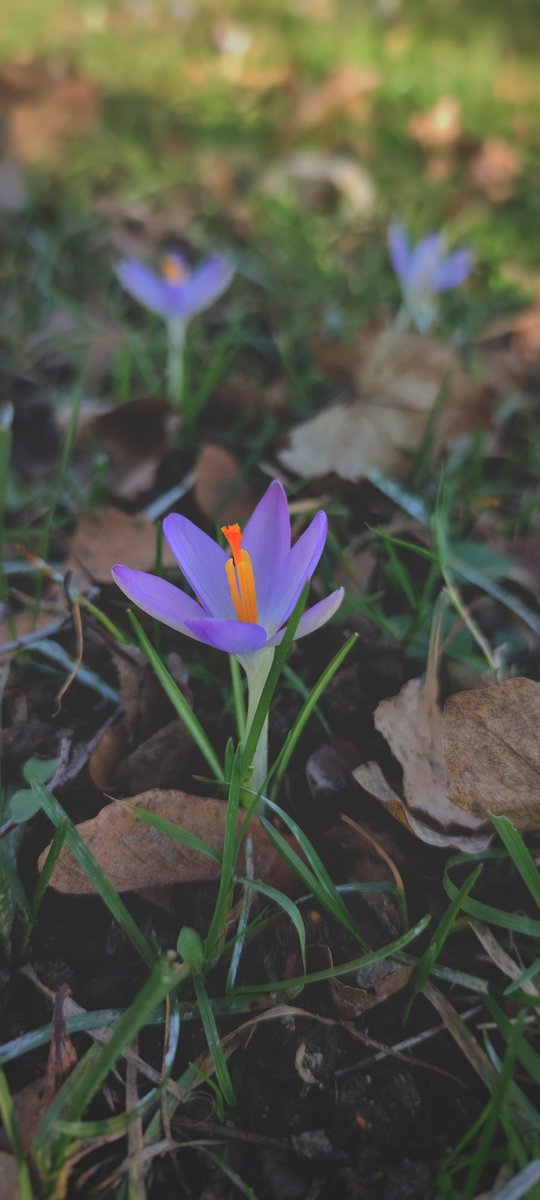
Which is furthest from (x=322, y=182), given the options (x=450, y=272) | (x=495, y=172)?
(x=450, y=272)

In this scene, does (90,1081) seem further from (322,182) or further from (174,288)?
(322,182)

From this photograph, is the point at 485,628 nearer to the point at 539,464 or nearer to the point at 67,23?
the point at 539,464

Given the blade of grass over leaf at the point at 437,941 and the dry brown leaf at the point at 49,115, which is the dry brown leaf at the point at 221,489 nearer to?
the blade of grass over leaf at the point at 437,941

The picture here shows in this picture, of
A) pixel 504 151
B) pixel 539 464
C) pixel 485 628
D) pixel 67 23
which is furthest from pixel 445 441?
pixel 67 23

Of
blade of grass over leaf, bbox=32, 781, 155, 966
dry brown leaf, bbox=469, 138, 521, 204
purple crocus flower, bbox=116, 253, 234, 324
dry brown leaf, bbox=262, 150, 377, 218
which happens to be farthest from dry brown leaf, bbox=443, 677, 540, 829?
dry brown leaf, bbox=469, 138, 521, 204

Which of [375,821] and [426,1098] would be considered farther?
[375,821]

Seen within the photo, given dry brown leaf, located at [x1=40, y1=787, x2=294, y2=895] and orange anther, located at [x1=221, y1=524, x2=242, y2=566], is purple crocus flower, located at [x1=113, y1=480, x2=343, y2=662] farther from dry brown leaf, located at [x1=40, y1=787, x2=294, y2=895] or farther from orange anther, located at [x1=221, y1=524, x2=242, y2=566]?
dry brown leaf, located at [x1=40, y1=787, x2=294, y2=895]

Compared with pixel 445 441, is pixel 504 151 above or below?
above
